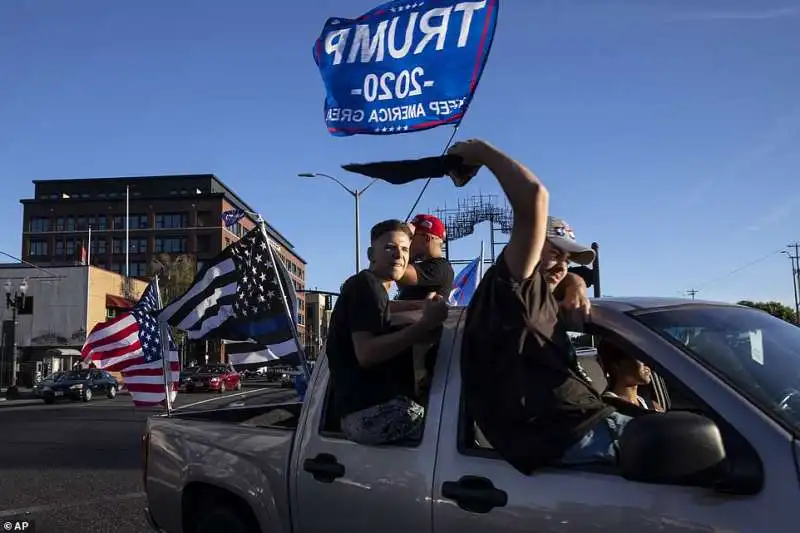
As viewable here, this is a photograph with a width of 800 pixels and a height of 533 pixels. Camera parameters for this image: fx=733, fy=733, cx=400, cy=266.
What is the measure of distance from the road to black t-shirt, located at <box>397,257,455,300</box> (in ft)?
6.82

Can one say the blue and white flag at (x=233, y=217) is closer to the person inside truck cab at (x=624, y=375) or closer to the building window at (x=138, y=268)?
the person inside truck cab at (x=624, y=375)

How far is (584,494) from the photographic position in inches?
90.7

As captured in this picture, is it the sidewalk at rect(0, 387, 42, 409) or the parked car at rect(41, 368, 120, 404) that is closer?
the parked car at rect(41, 368, 120, 404)

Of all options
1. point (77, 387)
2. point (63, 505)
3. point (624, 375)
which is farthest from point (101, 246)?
point (624, 375)

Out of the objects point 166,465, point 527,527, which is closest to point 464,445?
point 527,527

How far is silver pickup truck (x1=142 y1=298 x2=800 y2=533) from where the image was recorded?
2.02m

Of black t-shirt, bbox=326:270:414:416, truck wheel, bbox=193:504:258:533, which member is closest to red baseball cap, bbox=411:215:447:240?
black t-shirt, bbox=326:270:414:416

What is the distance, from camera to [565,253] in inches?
115

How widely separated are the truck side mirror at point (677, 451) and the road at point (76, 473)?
411 centimetres

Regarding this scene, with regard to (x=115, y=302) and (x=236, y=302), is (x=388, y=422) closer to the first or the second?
(x=236, y=302)

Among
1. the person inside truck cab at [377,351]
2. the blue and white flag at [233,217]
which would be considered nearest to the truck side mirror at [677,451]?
the person inside truck cab at [377,351]

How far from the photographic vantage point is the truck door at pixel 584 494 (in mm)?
2010

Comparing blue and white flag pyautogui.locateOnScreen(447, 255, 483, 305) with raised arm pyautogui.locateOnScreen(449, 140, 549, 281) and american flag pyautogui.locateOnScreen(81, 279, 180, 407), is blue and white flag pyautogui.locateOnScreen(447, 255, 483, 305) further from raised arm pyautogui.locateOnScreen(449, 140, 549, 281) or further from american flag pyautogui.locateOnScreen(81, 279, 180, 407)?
raised arm pyautogui.locateOnScreen(449, 140, 549, 281)

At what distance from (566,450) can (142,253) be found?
9883 cm
